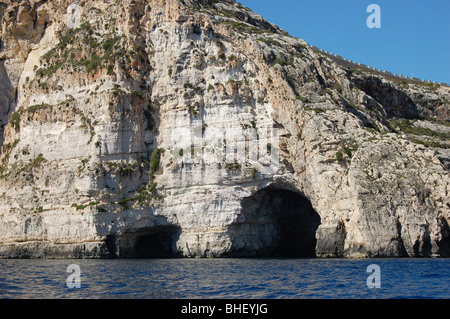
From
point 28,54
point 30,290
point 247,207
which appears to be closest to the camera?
point 30,290

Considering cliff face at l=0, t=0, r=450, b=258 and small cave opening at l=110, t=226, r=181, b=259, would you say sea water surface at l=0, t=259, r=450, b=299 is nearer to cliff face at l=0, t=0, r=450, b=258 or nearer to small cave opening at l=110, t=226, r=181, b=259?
cliff face at l=0, t=0, r=450, b=258

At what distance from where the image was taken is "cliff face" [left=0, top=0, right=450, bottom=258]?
1766 inches

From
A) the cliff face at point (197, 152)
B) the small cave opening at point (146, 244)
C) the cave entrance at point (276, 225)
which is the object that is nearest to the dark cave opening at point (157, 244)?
the small cave opening at point (146, 244)

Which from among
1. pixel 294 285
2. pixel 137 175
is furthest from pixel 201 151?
pixel 294 285

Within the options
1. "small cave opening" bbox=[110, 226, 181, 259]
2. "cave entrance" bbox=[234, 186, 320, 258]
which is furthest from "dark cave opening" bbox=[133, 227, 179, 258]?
"cave entrance" bbox=[234, 186, 320, 258]

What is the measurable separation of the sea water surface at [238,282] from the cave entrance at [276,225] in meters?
14.1

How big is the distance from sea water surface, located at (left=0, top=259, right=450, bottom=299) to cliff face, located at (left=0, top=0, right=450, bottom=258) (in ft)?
35.6

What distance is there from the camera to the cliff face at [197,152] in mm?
44844

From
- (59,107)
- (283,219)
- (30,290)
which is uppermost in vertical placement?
(59,107)

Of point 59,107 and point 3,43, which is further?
point 3,43

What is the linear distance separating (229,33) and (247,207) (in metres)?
17.6

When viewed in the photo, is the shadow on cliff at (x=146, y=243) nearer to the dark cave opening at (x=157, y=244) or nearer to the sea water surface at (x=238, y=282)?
the dark cave opening at (x=157, y=244)
